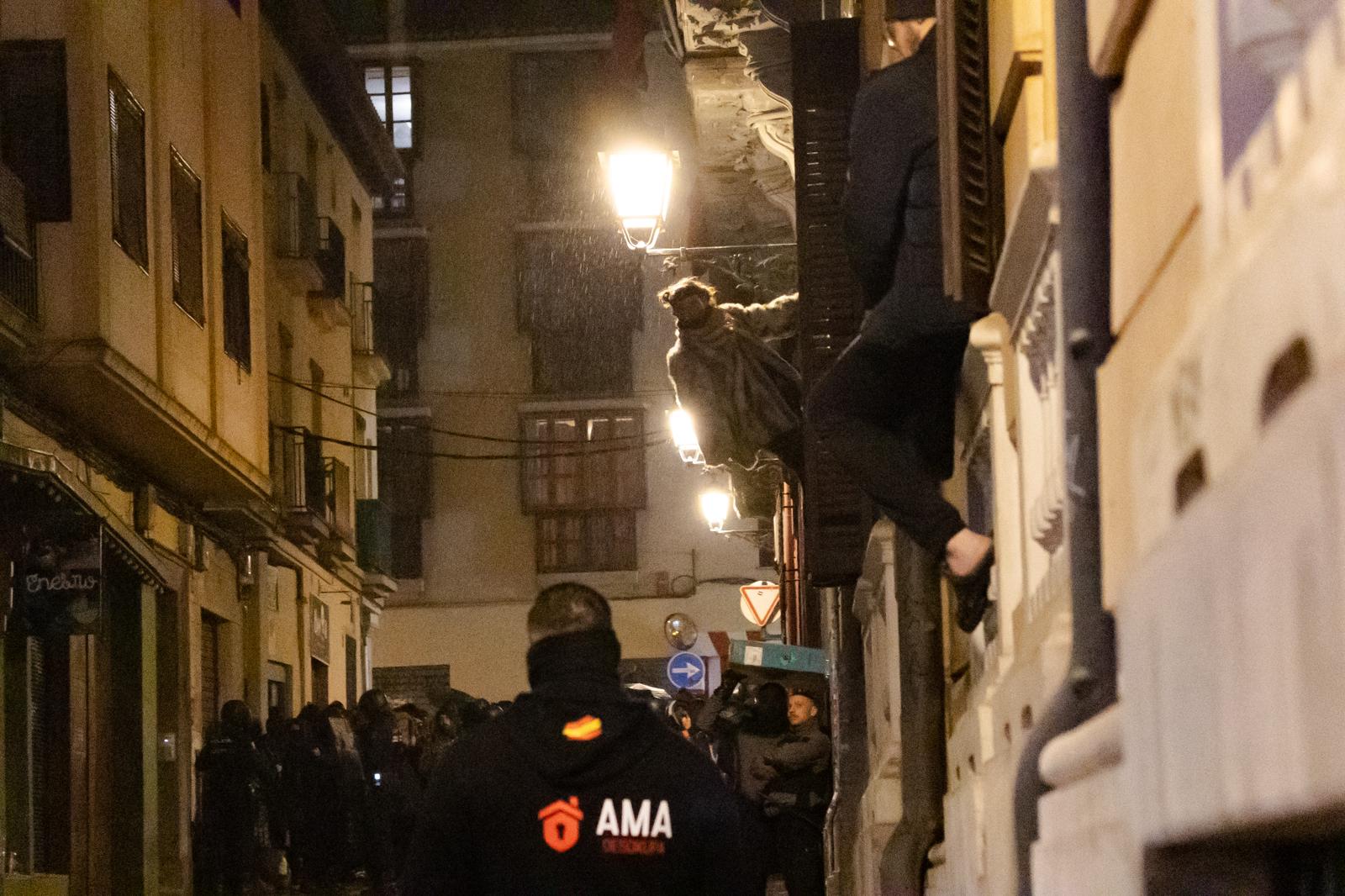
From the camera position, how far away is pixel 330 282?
31.4 meters

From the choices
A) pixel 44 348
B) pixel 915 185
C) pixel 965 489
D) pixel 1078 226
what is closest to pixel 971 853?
pixel 965 489

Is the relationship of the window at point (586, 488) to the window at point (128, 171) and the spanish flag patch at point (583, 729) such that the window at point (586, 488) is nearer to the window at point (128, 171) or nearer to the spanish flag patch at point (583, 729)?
the window at point (128, 171)

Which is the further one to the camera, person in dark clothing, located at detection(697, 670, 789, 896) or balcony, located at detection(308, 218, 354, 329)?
balcony, located at detection(308, 218, 354, 329)

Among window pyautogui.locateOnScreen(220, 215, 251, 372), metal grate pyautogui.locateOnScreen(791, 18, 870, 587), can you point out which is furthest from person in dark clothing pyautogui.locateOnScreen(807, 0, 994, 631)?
window pyautogui.locateOnScreen(220, 215, 251, 372)

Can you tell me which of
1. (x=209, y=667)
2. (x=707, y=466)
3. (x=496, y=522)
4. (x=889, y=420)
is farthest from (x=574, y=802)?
(x=496, y=522)

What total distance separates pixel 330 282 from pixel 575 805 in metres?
27.0

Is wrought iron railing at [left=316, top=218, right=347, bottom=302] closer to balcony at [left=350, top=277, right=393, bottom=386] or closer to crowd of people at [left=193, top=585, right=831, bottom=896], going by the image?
balcony at [left=350, top=277, right=393, bottom=386]

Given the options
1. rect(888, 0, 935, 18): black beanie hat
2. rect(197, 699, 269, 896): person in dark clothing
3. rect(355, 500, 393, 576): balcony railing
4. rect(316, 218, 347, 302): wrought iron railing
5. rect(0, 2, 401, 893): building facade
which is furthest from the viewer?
rect(355, 500, 393, 576): balcony railing

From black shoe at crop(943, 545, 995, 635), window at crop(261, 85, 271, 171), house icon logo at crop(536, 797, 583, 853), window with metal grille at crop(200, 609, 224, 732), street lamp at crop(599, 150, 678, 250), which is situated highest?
window at crop(261, 85, 271, 171)

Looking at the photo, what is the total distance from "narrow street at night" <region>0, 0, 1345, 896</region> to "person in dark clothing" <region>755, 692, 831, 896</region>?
4 centimetres

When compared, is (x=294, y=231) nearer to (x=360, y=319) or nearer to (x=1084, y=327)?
(x=360, y=319)

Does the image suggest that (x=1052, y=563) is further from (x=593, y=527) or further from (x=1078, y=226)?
(x=593, y=527)

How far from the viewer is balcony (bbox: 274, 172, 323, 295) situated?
29.2m

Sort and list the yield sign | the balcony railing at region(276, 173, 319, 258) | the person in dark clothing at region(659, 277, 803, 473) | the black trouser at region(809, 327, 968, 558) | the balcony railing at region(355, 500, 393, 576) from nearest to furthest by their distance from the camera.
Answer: the black trouser at region(809, 327, 968, 558), the person in dark clothing at region(659, 277, 803, 473), the balcony railing at region(276, 173, 319, 258), the yield sign, the balcony railing at region(355, 500, 393, 576)
